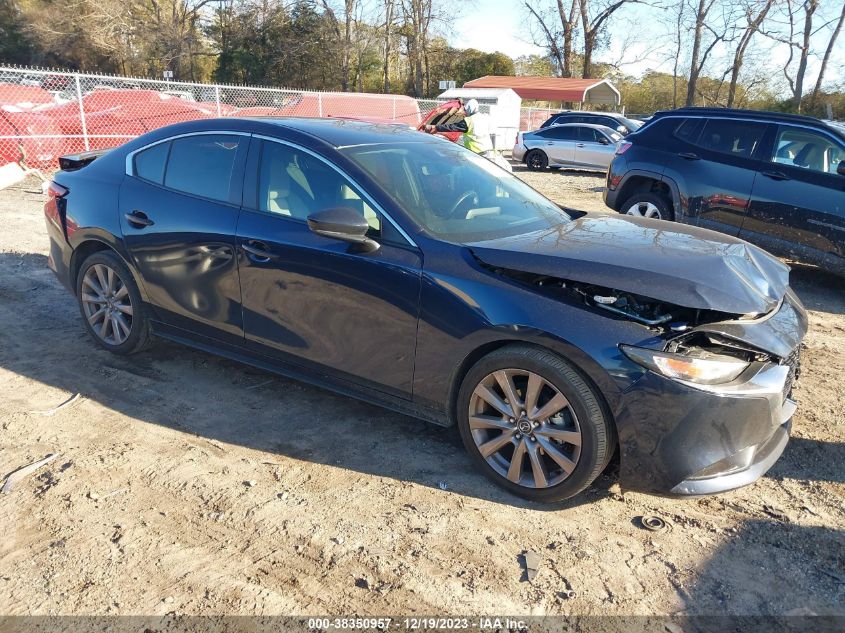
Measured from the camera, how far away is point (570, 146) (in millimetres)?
18703

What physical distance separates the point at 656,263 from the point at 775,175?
4.80 metres

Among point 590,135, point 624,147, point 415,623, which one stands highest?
point 590,135

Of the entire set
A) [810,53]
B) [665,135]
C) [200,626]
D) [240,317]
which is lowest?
[200,626]

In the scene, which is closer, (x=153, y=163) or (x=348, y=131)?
(x=348, y=131)

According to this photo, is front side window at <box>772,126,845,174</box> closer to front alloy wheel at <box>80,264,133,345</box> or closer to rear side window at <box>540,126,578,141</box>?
front alloy wheel at <box>80,264,133,345</box>

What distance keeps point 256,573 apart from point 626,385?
171 centimetres

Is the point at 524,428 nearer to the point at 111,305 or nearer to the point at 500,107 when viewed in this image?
the point at 111,305

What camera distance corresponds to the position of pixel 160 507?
3.01m

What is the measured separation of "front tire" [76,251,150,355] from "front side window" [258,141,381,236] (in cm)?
134

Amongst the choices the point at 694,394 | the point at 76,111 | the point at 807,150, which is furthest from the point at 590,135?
the point at 694,394

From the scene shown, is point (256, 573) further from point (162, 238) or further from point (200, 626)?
point (162, 238)

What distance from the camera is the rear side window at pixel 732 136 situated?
280 inches

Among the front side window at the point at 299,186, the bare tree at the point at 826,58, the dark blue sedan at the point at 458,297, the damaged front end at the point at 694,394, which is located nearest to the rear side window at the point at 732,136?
the dark blue sedan at the point at 458,297

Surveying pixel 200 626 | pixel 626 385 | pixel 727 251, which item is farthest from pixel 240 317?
pixel 727 251
